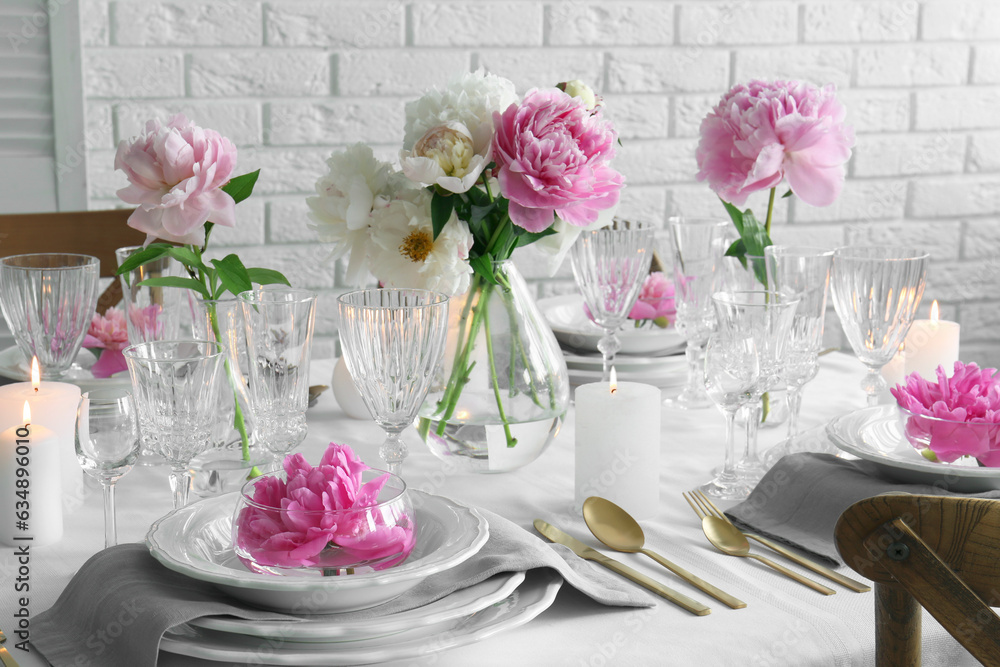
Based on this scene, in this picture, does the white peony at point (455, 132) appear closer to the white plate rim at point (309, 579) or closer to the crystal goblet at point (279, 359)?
the crystal goblet at point (279, 359)

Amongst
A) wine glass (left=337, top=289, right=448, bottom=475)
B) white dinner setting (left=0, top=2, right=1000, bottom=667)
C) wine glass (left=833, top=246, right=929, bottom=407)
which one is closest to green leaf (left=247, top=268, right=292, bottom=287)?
white dinner setting (left=0, top=2, right=1000, bottom=667)

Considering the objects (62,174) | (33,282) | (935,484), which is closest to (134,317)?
(33,282)

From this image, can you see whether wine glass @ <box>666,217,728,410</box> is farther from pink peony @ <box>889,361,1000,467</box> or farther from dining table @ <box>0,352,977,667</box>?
pink peony @ <box>889,361,1000,467</box>

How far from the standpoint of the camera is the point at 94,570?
2.26ft

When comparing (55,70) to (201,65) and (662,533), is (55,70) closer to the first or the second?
(201,65)

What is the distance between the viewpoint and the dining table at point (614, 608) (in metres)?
0.66

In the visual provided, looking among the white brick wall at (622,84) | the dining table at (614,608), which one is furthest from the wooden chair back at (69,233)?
the dining table at (614,608)

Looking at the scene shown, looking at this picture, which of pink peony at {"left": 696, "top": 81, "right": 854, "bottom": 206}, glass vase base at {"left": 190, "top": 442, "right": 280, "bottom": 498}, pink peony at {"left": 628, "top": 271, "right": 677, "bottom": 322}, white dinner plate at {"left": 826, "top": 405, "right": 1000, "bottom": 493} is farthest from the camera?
pink peony at {"left": 628, "top": 271, "right": 677, "bottom": 322}

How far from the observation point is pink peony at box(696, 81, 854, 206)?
1066mm

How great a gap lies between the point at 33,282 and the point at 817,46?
1977 mm

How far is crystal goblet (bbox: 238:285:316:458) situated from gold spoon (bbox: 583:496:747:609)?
0.85 ft

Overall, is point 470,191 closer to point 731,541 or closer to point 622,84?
point 731,541

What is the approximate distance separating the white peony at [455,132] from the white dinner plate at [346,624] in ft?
1.30

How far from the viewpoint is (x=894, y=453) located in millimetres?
904
